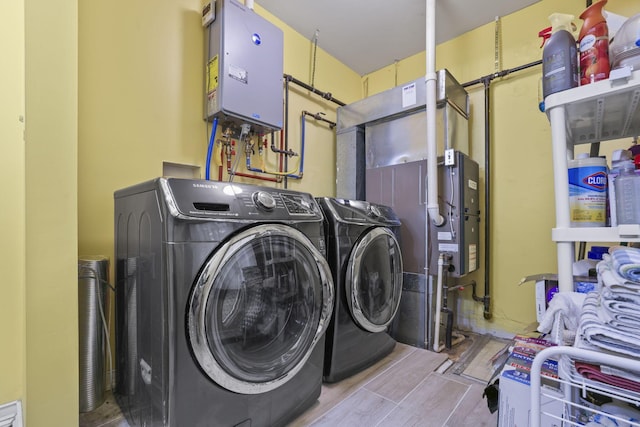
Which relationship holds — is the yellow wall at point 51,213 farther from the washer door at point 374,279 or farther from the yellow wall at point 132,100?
the washer door at point 374,279

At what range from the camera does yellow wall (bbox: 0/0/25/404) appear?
47.2 inches

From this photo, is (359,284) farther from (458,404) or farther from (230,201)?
(230,201)

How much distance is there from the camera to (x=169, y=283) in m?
0.92

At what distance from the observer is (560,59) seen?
0.84 meters

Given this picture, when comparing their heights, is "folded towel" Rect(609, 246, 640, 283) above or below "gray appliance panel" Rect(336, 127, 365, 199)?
below

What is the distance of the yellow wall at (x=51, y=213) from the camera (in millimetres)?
1032

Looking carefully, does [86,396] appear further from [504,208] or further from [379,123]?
[504,208]

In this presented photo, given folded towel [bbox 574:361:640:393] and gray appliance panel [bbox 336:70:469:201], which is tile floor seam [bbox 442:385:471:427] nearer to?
folded towel [bbox 574:361:640:393]

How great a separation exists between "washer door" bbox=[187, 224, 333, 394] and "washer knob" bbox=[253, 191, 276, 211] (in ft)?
0.29

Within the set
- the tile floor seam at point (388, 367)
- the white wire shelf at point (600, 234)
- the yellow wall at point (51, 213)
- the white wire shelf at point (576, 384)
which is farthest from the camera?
the tile floor seam at point (388, 367)

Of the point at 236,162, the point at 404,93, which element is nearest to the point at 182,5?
the point at 236,162

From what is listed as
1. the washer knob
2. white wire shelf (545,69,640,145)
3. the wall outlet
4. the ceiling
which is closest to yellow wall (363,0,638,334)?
the ceiling

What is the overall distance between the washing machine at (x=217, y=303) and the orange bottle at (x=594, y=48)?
3.41 feet

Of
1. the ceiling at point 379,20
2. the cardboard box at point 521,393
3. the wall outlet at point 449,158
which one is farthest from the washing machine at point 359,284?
the ceiling at point 379,20
